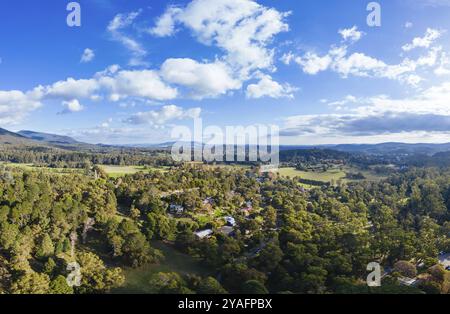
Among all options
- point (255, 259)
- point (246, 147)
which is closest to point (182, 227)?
point (255, 259)

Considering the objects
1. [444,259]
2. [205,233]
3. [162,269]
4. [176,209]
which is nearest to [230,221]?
[205,233]

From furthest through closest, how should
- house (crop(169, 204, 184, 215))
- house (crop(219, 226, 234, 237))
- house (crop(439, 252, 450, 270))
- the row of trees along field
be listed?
1. house (crop(169, 204, 184, 215))
2. house (crop(219, 226, 234, 237))
3. house (crop(439, 252, 450, 270))
4. the row of trees along field

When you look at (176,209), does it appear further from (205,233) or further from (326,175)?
(326,175)

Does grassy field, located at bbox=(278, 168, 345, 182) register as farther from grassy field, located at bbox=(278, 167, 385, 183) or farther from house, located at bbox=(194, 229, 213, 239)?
house, located at bbox=(194, 229, 213, 239)

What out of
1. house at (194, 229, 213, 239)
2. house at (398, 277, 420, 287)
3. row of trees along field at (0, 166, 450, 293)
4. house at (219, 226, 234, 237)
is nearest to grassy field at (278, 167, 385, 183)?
row of trees along field at (0, 166, 450, 293)

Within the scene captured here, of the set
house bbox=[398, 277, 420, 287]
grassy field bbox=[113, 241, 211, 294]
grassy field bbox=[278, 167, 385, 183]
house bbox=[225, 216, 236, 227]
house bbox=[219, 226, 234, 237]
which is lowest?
house bbox=[398, 277, 420, 287]

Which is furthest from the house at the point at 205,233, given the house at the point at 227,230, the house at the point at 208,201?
the house at the point at 208,201
